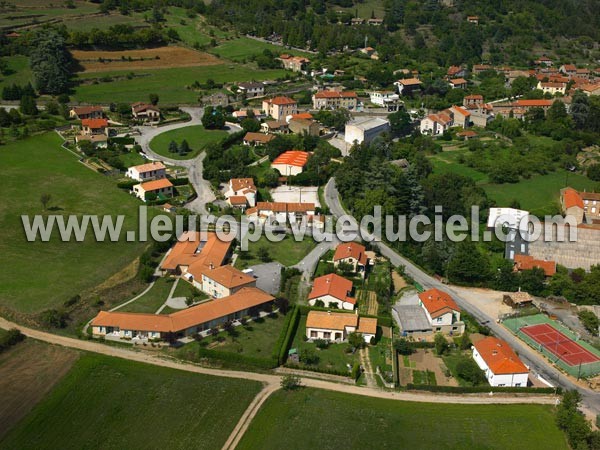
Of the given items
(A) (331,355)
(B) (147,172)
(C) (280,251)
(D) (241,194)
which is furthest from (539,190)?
(B) (147,172)

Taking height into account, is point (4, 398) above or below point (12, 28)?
below

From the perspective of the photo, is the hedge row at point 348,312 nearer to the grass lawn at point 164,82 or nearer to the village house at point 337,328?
the village house at point 337,328

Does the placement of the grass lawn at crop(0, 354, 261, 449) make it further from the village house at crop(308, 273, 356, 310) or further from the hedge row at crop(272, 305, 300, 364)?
the village house at crop(308, 273, 356, 310)

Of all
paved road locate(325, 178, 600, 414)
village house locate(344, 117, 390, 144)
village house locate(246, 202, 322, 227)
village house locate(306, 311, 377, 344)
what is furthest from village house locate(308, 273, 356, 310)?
village house locate(344, 117, 390, 144)

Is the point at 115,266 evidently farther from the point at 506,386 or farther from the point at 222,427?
the point at 506,386

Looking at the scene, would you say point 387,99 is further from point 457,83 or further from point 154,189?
point 154,189

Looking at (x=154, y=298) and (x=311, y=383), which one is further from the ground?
(x=154, y=298)

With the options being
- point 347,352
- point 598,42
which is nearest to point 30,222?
point 347,352

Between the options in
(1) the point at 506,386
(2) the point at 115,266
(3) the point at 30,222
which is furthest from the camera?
(3) the point at 30,222
